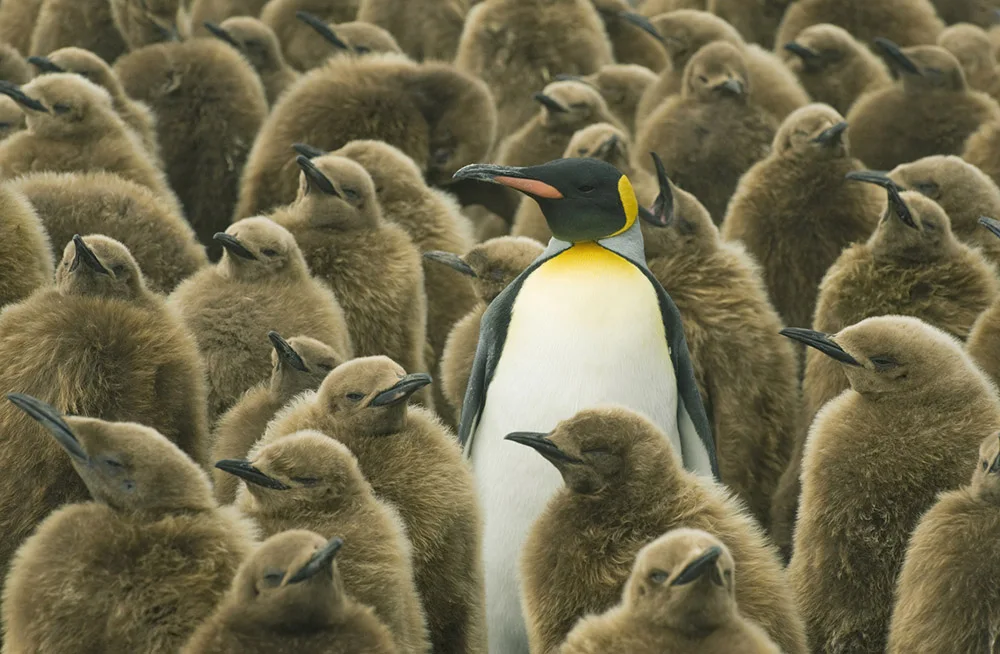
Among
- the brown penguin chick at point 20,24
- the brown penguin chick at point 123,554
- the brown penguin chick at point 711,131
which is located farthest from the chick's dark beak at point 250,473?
the brown penguin chick at point 20,24

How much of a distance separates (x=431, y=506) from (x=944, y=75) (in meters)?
3.69

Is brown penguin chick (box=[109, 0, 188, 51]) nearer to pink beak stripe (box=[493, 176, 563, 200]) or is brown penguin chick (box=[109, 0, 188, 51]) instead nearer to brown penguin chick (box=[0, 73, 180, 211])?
brown penguin chick (box=[0, 73, 180, 211])

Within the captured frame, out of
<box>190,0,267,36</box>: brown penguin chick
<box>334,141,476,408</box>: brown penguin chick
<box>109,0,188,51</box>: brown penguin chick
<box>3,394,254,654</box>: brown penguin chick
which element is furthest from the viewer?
<box>190,0,267,36</box>: brown penguin chick

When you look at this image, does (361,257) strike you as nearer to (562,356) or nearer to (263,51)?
(562,356)

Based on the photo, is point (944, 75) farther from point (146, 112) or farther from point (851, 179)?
point (146, 112)

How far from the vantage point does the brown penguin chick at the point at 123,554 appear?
131 inches

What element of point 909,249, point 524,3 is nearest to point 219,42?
point 524,3

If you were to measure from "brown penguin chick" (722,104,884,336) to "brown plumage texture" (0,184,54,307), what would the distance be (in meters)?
2.22

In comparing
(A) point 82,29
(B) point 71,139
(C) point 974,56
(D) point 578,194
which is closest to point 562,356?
(D) point 578,194

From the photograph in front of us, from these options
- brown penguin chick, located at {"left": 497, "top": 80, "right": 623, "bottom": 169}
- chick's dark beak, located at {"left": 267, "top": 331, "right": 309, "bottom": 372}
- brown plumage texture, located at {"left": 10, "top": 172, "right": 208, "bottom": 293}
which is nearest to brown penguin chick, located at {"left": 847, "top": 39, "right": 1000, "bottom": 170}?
brown penguin chick, located at {"left": 497, "top": 80, "right": 623, "bottom": 169}

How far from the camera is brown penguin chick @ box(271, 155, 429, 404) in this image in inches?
205

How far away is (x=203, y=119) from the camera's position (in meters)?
6.49

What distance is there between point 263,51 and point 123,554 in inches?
172

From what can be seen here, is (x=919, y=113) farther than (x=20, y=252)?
Yes
